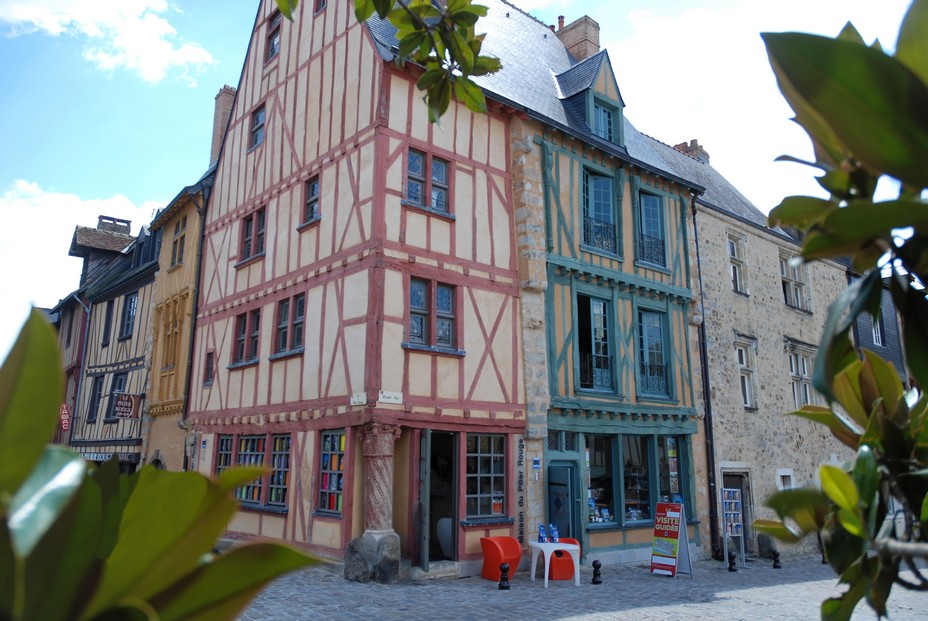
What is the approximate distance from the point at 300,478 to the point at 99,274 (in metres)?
14.9

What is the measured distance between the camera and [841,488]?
37.1 inches

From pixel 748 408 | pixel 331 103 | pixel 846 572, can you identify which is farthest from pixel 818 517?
pixel 748 408

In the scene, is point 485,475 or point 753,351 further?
point 753,351

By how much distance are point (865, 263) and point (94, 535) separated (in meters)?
0.87

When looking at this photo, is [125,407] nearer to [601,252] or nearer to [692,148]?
[601,252]

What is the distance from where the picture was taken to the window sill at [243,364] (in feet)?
39.4

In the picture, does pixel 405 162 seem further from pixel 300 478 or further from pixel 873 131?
pixel 873 131

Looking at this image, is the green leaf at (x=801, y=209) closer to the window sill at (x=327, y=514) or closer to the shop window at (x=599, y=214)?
the window sill at (x=327, y=514)

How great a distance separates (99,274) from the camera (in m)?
21.8

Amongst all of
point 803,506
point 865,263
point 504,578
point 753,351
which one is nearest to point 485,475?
point 504,578

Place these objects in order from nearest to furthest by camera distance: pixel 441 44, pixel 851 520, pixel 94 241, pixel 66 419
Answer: pixel 851 520
pixel 441 44
pixel 66 419
pixel 94 241

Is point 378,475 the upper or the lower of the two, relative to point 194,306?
lower

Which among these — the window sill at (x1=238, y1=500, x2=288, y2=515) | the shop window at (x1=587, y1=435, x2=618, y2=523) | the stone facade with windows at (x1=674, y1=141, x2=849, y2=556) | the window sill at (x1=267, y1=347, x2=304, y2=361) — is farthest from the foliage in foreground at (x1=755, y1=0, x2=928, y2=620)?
the stone facade with windows at (x1=674, y1=141, x2=849, y2=556)

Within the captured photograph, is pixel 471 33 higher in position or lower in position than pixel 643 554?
higher
